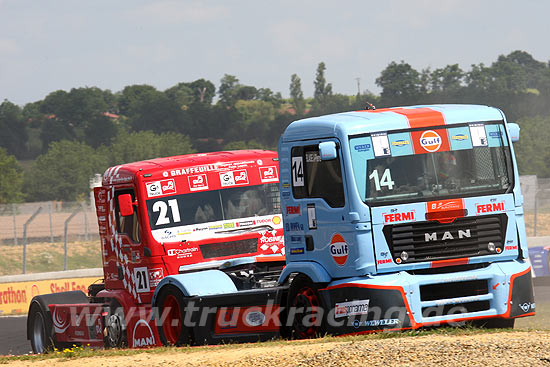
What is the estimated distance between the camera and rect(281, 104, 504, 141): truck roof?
11328mm

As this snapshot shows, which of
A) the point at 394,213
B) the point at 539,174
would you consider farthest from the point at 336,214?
the point at 539,174

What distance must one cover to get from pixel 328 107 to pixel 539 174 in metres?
35.6

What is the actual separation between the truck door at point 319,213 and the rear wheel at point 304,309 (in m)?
0.32

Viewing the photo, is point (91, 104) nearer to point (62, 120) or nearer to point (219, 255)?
point (62, 120)

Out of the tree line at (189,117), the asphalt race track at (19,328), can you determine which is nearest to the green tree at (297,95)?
the tree line at (189,117)

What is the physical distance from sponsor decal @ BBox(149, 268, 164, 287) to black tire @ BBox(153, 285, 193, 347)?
376 millimetres

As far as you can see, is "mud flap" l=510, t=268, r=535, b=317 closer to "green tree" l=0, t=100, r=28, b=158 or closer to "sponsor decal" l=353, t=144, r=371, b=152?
"sponsor decal" l=353, t=144, r=371, b=152

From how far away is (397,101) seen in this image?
109 m

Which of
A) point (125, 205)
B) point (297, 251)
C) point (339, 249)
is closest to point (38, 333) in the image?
point (125, 205)

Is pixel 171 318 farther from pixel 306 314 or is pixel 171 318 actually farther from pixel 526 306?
pixel 526 306

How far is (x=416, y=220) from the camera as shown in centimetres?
1106

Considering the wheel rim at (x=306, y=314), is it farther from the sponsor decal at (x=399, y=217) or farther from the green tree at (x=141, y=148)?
the green tree at (x=141, y=148)

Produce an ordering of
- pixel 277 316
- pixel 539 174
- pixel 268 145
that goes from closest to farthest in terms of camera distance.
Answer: pixel 277 316 < pixel 539 174 < pixel 268 145

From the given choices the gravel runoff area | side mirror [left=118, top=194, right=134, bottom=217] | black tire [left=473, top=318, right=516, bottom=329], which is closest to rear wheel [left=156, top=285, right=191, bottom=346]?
side mirror [left=118, top=194, right=134, bottom=217]
